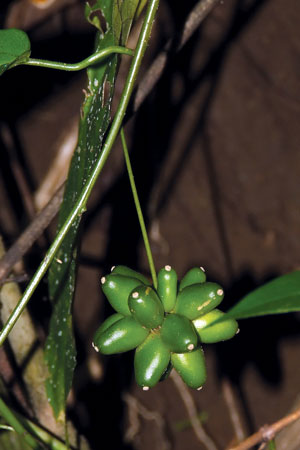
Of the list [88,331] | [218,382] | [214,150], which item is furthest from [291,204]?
[88,331]

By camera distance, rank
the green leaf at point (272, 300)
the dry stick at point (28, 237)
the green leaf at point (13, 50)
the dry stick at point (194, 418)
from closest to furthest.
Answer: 1. the green leaf at point (272, 300)
2. the green leaf at point (13, 50)
3. the dry stick at point (28, 237)
4. the dry stick at point (194, 418)

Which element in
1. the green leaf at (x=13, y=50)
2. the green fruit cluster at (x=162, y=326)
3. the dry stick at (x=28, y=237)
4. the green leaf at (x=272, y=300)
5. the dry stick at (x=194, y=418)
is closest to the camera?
the green leaf at (x=272, y=300)

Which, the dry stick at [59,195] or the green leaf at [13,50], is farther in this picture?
the dry stick at [59,195]

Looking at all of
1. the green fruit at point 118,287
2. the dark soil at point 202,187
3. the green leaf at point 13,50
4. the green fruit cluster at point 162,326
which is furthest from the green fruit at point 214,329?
the dark soil at point 202,187

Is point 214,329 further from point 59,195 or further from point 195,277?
point 59,195

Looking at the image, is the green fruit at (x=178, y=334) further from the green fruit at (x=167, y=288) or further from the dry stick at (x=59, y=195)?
the dry stick at (x=59, y=195)

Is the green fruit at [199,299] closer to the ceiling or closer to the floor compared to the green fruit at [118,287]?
closer to the floor
